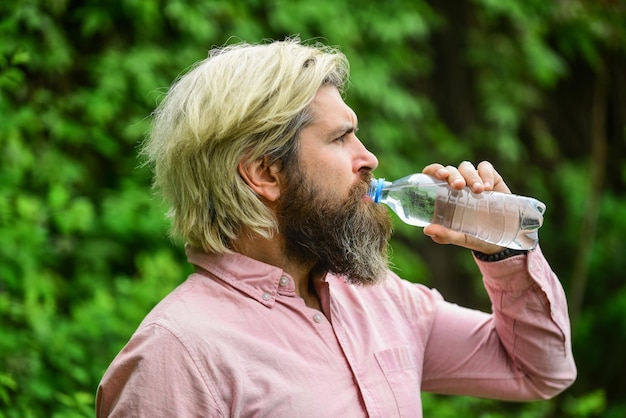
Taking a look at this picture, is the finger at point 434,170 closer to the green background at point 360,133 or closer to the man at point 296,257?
the man at point 296,257

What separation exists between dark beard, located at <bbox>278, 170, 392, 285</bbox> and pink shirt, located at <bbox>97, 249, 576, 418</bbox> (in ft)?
0.27

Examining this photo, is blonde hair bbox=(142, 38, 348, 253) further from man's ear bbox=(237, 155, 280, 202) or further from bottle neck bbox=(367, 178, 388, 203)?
bottle neck bbox=(367, 178, 388, 203)

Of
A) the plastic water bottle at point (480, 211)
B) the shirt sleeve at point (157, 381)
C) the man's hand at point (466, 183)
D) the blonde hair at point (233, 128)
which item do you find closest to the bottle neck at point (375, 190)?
the plastic water bottle at point (480, 211)

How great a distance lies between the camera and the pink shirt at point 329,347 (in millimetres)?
1722

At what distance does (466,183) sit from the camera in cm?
198

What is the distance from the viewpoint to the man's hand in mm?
1951

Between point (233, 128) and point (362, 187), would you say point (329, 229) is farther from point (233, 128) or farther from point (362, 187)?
point (233, 128)

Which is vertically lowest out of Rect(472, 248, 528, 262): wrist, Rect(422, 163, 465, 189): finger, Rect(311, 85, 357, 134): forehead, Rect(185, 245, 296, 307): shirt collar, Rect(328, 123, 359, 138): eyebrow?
Rect(472, 248, 528, 262): wrist

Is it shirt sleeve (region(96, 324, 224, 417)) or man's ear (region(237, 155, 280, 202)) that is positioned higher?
man's ear (region(237, 155, 280, 202))

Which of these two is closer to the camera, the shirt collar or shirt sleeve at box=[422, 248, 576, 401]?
the shirt collar

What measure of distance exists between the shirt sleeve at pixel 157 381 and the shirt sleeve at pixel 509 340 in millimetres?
786

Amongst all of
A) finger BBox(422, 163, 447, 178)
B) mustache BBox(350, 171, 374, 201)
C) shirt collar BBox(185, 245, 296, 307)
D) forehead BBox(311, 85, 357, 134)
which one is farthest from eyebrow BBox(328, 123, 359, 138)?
shirt collar BBox(185, 245, 296, 307)

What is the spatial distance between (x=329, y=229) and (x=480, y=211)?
434 mm

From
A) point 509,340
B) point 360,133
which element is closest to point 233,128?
point 509,340
